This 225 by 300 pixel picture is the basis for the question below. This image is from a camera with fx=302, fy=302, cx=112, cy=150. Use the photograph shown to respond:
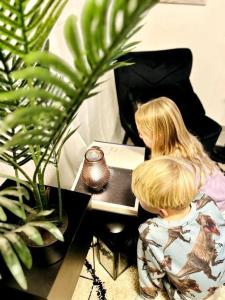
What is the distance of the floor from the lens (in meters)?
1.51

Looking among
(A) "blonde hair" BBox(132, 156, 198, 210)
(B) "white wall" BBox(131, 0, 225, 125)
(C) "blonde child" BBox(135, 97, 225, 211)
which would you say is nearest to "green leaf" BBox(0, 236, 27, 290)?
(A) "blonde hair" BBox(132, 156, 198, 210)

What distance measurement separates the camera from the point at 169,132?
1418 millimetres

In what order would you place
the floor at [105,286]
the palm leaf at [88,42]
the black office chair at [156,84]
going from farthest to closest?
the black office chair at [156,84]
the floor at [105,286]
the palm leaf at [88,42]

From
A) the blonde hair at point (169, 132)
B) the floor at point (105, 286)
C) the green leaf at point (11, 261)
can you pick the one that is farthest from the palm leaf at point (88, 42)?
the floor at point (105, 286)

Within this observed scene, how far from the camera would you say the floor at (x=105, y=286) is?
4.96 ft

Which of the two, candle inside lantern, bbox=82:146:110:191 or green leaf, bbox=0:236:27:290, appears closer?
green leaf, bbox=0:236:27:290

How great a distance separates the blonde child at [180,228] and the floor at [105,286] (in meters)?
0.34

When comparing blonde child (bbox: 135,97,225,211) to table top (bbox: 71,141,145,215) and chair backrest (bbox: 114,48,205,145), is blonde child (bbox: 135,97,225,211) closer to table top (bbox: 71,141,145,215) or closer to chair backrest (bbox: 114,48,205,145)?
table top (bbox: 71,141,145,215)

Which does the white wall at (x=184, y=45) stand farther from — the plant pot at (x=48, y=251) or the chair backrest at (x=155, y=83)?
the plant pot at (x=48, y=251)

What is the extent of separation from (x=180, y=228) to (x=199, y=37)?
62.8 inches

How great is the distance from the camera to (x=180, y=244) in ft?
3.79

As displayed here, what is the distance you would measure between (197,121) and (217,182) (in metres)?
0.66

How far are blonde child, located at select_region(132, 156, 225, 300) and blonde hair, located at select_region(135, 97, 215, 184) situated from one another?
0.26m

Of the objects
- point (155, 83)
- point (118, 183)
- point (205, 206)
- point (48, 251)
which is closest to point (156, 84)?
point (155, 83)
